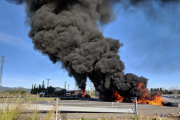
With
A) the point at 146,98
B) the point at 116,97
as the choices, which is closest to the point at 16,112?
the point at 146,98

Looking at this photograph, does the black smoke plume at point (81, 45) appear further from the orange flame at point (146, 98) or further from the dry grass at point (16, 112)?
the dry grass at point (16, 112)

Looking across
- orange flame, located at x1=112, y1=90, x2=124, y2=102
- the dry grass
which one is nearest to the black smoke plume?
orange flame, located at x1=112, y1=90, x2=124, y2=102

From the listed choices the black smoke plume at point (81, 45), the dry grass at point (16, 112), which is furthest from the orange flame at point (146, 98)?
the dry grass at point (16, 112)

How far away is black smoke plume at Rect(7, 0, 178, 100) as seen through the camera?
2691 cm

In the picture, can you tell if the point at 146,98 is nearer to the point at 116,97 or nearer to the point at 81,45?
the point at 116,97

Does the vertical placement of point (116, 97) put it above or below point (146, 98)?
below

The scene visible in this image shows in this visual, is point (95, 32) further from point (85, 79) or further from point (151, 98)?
point (151, 98)

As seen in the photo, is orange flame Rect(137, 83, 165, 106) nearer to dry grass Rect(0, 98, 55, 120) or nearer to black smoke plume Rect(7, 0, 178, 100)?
black smoke plume Rect(7, 0, 178, 100)

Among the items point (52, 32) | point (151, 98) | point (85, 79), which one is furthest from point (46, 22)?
point (151, 98)

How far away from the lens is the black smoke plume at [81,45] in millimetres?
26906

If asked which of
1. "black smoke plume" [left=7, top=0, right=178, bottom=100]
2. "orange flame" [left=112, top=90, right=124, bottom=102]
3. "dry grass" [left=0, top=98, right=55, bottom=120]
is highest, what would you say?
"black smoke plume" [left=7, top=0, right=178, bottom=100]

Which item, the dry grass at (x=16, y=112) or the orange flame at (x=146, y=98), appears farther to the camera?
the orange flame at (x=146, y=98)

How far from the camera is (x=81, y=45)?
29.9 m

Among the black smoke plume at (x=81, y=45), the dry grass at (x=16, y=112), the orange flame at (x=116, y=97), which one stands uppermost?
the black smoke plume at (x=81, y=45)
